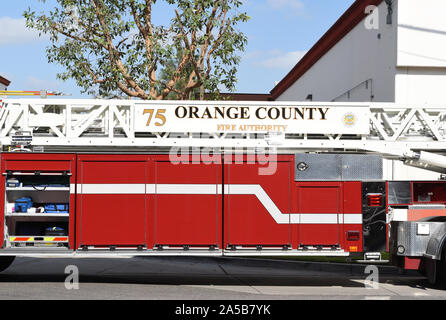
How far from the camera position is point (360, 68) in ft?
72.9

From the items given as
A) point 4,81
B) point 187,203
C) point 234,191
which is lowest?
point 187,203

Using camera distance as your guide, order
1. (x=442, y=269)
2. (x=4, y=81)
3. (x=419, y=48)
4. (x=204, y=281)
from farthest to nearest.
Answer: (x=4, y=81)
(x=419, y=48)
(x=204, y=281)
(x=442, y=269)

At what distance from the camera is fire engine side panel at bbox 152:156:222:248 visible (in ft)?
38.2

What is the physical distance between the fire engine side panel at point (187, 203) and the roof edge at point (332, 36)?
1159 cm

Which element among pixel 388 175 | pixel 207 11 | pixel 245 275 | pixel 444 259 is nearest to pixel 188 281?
pixel 245 275

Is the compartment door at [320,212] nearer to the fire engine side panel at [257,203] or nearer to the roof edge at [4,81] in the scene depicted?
the fire engine side panel at [257,203]

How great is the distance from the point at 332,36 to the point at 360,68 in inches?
156

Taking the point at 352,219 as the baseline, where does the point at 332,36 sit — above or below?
above

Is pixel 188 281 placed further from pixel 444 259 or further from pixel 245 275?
pixel 444 259

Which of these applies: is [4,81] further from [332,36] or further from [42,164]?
[42,164]

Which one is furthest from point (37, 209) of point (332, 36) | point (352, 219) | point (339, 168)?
point (332, 36)

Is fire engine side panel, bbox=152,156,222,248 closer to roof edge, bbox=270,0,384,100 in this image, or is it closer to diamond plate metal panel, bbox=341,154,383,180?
diamond plate metal panel, bbox=341,154,383,180

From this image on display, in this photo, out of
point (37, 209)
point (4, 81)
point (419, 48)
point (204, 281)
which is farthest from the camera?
point (4, 81)

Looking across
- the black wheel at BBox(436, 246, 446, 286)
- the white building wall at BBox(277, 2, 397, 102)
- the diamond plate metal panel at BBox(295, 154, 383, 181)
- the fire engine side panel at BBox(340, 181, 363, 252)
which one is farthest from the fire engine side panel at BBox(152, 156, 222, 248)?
the white building wall at BBox(277, 2, 397, 102)
